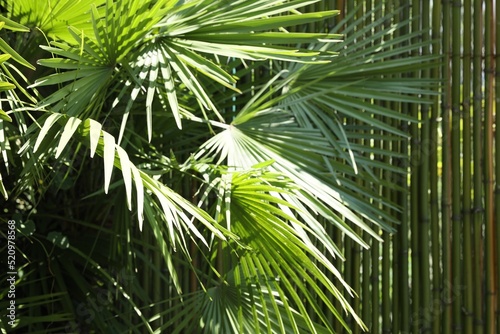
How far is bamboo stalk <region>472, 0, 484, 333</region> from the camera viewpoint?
224cm

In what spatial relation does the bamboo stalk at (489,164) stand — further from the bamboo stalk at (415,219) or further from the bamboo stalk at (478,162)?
the bamboo stalk at (415,219)

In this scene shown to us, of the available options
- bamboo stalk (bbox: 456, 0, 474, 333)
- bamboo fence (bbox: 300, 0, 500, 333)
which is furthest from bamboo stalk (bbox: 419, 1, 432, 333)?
bamboo stalk (bbox: 456, 0, 474, 333)

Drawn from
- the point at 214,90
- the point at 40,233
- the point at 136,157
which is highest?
the point at 214,90

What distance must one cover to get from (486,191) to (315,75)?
0.63 metres

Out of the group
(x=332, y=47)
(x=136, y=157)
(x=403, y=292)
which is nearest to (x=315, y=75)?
(x=332, y=47)

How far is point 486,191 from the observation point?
2236mm

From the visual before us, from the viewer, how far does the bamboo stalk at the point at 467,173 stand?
2.24 metres

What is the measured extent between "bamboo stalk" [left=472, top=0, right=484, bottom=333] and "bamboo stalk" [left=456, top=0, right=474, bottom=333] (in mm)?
15

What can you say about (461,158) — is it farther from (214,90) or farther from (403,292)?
(214,90)

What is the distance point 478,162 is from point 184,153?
Answer: 86cm

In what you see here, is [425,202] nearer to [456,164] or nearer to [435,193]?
[435,193]

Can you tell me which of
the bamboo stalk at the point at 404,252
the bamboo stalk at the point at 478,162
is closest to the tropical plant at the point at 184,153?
the bamboo stalk at the point at 404,252

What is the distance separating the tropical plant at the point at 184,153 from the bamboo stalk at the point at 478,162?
0.64 feet

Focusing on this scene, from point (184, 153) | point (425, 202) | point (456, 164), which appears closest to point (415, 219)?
point (425, 202)
